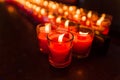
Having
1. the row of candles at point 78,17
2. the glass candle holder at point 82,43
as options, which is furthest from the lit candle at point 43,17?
the glass candle holder at point 82,43

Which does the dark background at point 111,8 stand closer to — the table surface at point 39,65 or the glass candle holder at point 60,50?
the table surface at point 39,65

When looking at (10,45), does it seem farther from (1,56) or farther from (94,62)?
(94,62)

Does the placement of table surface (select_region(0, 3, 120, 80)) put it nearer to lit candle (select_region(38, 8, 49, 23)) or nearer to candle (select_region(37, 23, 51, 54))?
candle (select_region(37, 23, 51, 54))

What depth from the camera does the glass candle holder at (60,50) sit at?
60 cm

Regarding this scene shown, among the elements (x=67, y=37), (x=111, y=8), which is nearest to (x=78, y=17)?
(x=67, y=37)

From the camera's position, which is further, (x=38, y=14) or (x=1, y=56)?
(x=38, y=14)

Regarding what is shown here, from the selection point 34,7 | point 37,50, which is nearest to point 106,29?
point 37,50

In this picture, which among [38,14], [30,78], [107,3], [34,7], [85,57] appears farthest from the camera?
[107,3]

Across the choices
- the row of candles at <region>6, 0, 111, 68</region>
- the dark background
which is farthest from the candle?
the dark background

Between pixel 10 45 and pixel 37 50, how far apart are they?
0.15 m

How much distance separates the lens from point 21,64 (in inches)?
26.0

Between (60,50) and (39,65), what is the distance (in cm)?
13

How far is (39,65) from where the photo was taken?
2.16 feet

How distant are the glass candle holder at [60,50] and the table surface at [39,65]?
3cm
